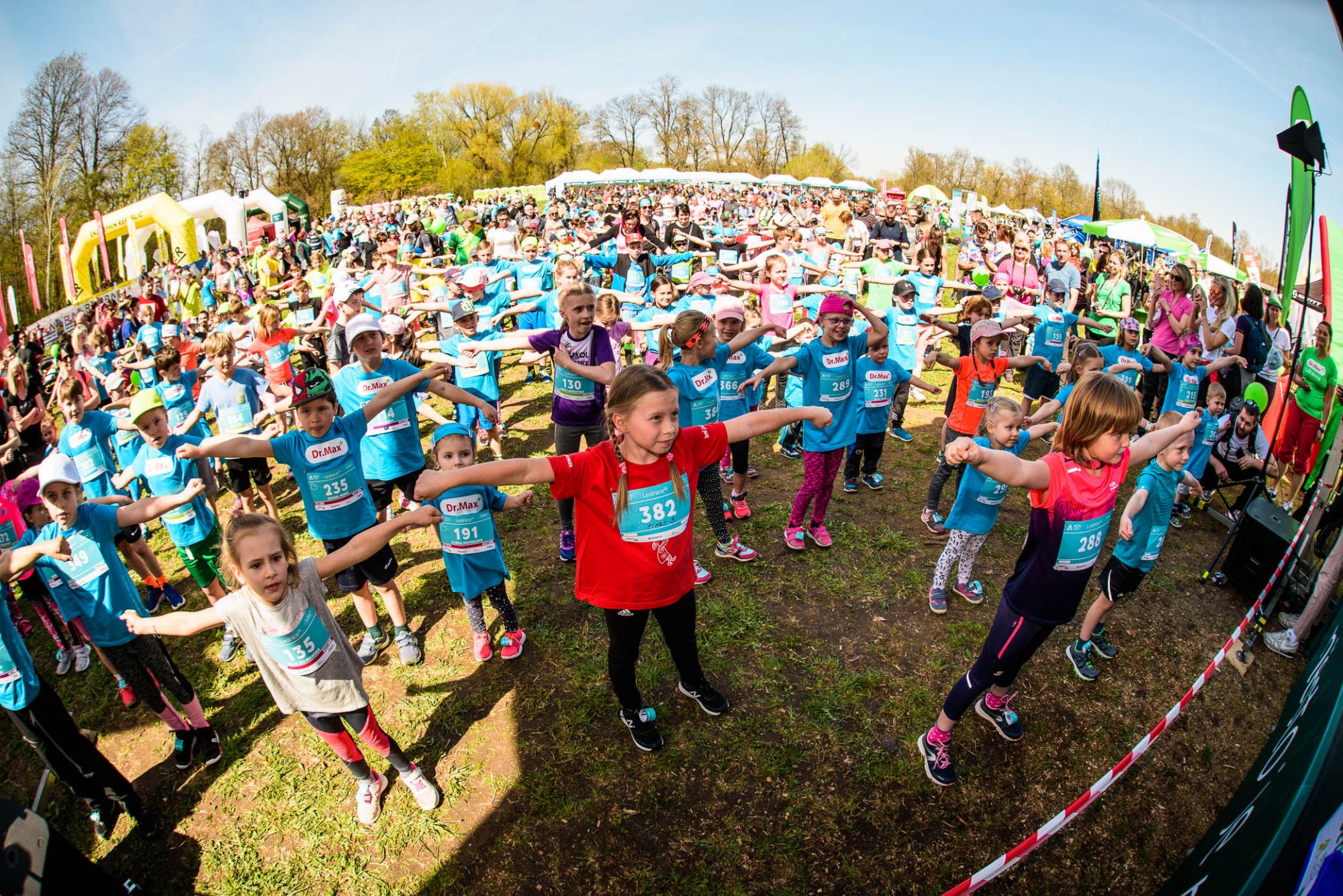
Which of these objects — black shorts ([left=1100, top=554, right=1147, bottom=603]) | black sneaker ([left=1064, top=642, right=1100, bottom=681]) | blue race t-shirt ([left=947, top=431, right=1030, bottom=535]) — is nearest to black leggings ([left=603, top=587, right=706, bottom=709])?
blue race t-shirt ([left=947, top=431, right=1030, bottom=535])

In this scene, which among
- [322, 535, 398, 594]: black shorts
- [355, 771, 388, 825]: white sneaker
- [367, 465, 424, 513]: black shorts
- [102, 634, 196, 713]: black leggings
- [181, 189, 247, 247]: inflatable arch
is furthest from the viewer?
[181, 189, 247, 247]: inflatable arch

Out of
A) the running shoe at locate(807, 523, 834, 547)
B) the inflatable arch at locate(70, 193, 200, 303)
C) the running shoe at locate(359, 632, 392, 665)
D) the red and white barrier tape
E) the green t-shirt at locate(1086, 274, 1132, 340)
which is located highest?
the inflatable arch at locate(70, 193, 200, 303)

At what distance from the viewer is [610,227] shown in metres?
14.7

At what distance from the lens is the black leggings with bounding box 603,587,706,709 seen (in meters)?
3.25

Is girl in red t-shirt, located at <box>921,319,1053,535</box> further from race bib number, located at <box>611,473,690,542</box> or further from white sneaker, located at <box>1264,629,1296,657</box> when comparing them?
race bib number, located at <box>611,473,690,542</box>

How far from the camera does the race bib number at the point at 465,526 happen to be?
4.02 m

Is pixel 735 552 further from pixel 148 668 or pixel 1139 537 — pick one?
pixel 148 668

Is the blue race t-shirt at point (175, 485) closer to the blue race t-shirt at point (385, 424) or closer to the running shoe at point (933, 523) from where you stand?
the blue race t-shirt at point (385, 424)

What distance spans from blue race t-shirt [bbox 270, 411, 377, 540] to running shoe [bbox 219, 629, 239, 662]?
5.21 feet

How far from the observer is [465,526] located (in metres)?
4.04

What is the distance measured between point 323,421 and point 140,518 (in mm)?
1045

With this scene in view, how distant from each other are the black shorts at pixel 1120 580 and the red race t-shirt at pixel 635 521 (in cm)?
304

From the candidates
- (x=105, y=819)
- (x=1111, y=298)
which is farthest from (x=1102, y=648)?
(x=1111, y=298)

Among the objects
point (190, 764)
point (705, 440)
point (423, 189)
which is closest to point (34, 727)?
point (190, 764)
